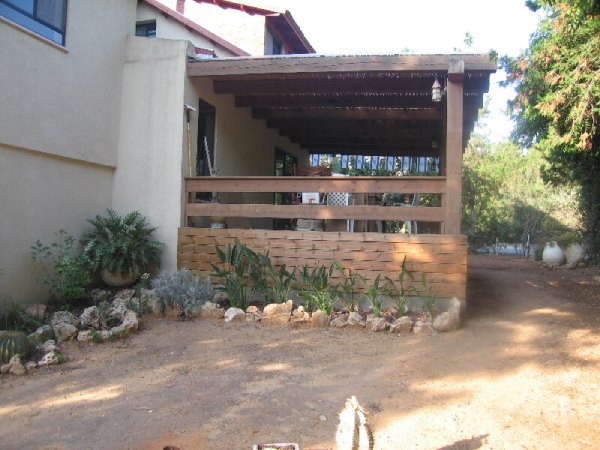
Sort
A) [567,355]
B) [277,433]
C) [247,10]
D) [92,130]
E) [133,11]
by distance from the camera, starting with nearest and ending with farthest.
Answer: [277,433], [567,355], [92,130], [133,11], [247,10]

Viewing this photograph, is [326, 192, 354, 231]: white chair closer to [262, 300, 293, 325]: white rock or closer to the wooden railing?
the wooden railing

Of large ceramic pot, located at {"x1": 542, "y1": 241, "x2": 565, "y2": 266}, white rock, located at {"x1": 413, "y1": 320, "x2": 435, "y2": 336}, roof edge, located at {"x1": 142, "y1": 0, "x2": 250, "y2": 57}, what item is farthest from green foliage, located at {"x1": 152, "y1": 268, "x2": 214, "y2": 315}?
large ceramic pot, located at {"x1": 542, "y1": 241, "x2": 565, "y2": 266}

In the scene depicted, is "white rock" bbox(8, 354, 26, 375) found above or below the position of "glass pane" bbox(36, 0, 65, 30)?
below

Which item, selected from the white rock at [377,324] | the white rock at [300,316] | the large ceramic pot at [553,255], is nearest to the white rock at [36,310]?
the white rock at [300,316]

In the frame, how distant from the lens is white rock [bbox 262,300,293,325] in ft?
20.6

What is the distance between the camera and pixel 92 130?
7.71 meters

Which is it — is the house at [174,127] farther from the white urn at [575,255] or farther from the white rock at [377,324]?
the white urn at [575,255]

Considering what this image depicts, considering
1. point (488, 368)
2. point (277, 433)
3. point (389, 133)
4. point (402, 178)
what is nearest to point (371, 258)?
point (402, 178)

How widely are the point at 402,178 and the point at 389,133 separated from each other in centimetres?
545

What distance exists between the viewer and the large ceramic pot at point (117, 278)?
24.3 ft

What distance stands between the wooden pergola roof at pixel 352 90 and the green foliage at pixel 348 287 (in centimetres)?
296

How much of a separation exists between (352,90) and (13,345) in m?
6.35

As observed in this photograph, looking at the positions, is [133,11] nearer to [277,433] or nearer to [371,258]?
[371,258]

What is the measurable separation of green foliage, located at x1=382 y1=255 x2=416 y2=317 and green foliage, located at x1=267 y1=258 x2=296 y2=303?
1.33 metres
